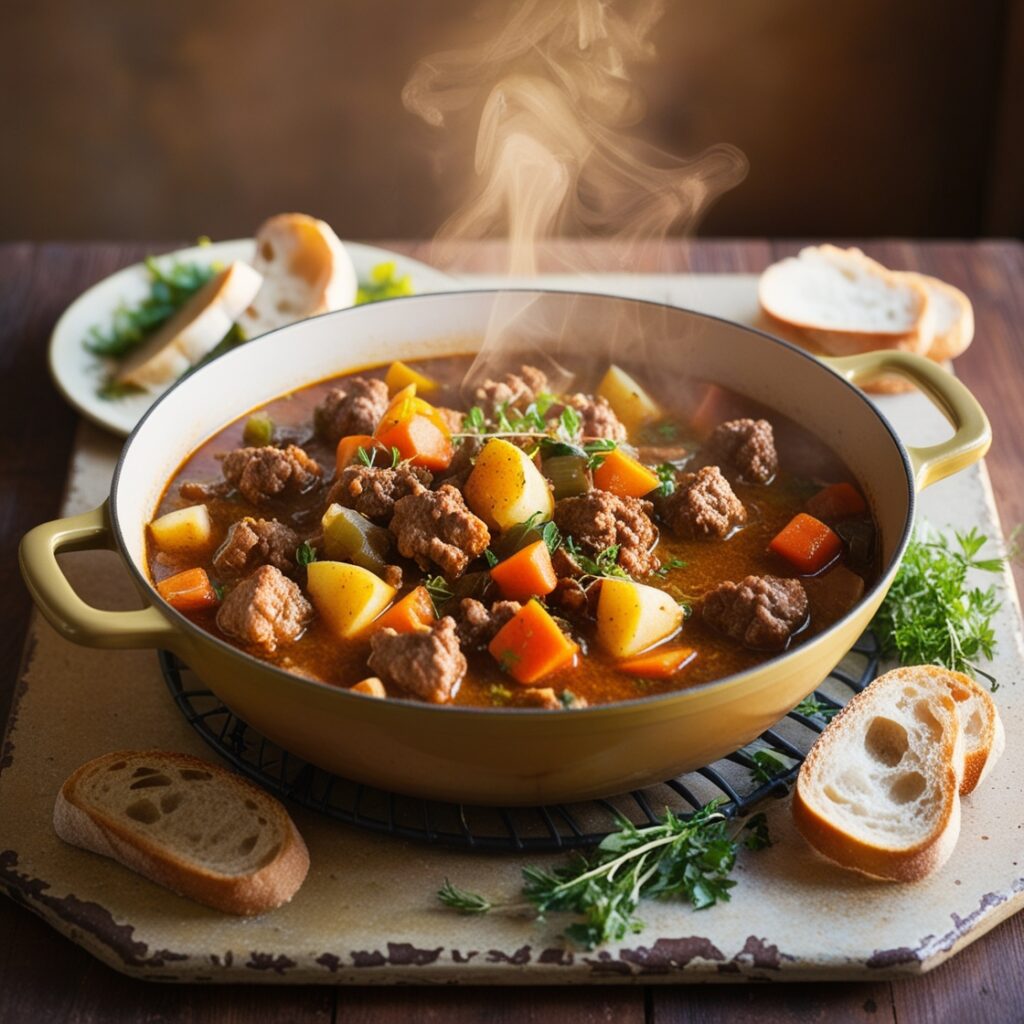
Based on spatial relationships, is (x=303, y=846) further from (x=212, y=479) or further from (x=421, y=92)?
(x=421, y=92)

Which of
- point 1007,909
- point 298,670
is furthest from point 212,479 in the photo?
point 1007,909

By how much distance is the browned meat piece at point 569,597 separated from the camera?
323cm

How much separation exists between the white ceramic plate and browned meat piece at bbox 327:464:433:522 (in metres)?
1.39

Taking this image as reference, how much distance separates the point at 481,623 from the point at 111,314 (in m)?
2.78

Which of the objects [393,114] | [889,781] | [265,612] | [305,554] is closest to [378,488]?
[305,554]

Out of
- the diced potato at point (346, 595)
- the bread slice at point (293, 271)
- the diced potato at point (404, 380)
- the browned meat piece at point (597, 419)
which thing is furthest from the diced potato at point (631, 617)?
the bread slice at point (293, 271)

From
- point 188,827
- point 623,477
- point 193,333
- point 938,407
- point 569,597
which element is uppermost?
point 938,407

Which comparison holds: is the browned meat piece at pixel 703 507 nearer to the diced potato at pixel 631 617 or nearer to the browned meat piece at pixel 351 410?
the diced potato at pixel 631 617

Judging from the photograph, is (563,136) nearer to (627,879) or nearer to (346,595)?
(346,595)

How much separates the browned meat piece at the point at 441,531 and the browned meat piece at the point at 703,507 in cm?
56

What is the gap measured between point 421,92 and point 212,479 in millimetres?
4972

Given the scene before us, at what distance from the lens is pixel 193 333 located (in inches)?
192

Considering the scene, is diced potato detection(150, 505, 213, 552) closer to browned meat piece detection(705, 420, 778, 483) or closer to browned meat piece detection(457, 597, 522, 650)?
browned meat piece detection(457, 597, 522, 650)

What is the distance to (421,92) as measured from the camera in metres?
Answer: 8.16
